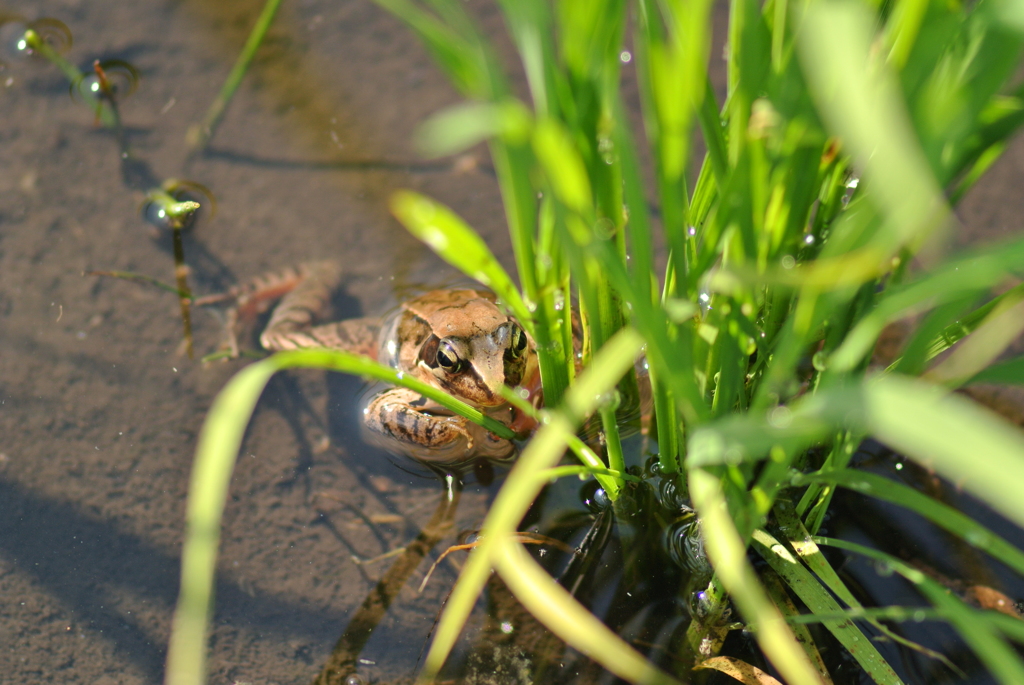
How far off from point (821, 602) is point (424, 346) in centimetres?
197

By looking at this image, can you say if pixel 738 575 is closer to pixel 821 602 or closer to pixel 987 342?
pixel 987 342

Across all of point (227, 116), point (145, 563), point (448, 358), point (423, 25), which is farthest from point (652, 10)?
point (227, 116)

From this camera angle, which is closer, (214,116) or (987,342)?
(987,342)

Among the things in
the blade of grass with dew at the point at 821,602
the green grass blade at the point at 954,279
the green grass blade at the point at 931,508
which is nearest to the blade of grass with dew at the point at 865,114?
the green grass blade at the point at 954,279

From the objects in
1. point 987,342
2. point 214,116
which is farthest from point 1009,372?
point 214,116

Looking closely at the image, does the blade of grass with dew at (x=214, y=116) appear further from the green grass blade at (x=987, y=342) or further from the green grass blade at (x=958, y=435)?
the green grass blade at (x=958, y=435)

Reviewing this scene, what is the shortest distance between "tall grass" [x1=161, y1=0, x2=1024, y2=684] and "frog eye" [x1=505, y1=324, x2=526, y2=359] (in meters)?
0.95

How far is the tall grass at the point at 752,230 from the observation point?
46.3 inches

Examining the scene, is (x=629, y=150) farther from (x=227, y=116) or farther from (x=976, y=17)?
(x=227, y=116)

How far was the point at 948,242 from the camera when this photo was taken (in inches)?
132

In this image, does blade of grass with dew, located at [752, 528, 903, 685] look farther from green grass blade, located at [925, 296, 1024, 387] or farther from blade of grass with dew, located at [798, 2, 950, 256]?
blade of grass with dew, located at [798, 2, 950, 256]

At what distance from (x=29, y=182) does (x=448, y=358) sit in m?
2.54

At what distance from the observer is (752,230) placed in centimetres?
161

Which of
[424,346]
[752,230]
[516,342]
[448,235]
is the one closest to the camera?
[448,235]
